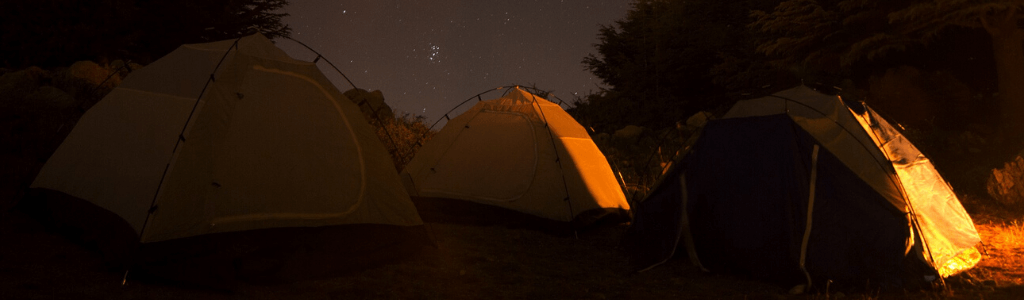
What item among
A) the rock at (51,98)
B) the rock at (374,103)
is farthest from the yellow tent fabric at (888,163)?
the rock at (51,98)

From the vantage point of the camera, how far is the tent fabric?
742cm

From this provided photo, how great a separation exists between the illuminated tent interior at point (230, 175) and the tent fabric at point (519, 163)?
1.56 m

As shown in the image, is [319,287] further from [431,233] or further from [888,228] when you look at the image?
[888,228]

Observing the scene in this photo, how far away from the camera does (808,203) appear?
492 cm

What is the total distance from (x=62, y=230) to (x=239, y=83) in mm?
2214

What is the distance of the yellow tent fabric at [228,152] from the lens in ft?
15.9

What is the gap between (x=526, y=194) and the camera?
24.5 feet

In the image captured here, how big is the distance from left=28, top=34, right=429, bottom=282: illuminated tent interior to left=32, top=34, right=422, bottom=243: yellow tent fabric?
1 centimetres

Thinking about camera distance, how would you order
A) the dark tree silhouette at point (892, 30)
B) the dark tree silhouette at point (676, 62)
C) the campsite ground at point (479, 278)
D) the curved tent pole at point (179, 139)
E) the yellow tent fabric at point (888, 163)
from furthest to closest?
1. the dark tree silhouette at point (676, 62)
2. the dark tree silhouette at point (892, 30)
3. the yellow tent fabric at point (888, 163)
4. the curved tent pole at point (179, 139)
5. the campsite ground at point (479, 278)

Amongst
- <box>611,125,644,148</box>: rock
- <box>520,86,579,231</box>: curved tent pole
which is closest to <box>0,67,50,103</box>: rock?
<box>520,86,579,231</box>: curved tent pole

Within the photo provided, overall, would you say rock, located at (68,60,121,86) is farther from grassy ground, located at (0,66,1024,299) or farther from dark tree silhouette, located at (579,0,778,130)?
dark tree silhouette, located at (579,0,778,130)

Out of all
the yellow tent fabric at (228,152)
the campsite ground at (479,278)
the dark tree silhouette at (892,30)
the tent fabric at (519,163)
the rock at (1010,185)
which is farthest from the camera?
the dark tree silhouette at (892,30)

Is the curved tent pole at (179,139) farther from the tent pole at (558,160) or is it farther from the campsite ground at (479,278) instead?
the tent pole at (558,160)

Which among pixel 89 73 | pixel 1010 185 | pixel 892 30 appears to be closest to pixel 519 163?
pixel 1010 185
